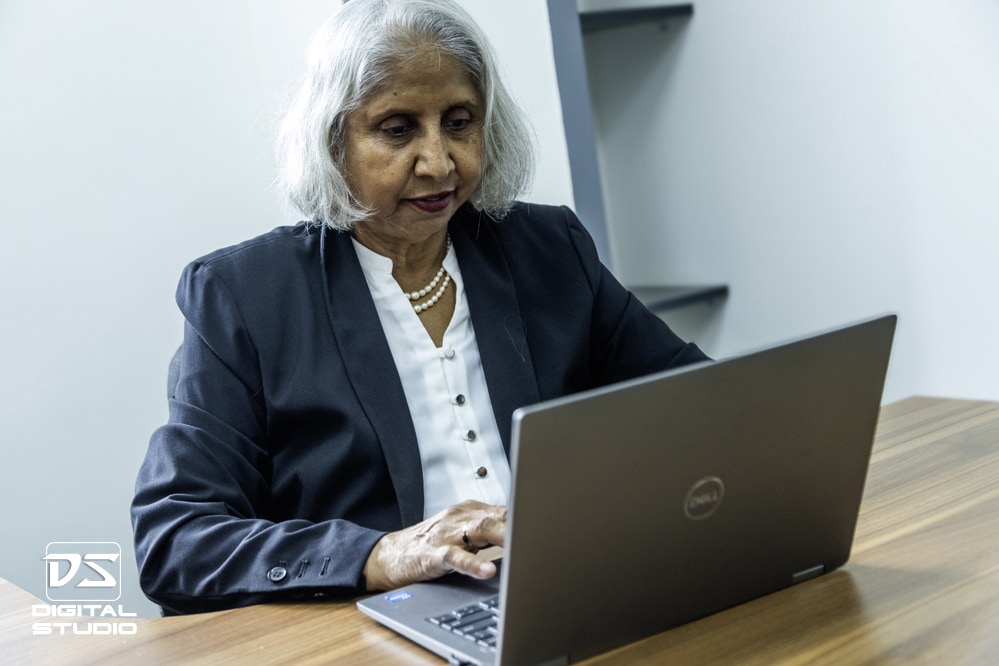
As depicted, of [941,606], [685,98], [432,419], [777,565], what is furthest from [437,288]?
[685,98]

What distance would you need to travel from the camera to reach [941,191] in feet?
8.02

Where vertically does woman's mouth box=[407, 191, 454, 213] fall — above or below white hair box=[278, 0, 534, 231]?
below

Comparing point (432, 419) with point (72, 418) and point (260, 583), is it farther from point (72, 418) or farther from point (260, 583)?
point (72, 418)

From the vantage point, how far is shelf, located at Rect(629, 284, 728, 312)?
113 inches

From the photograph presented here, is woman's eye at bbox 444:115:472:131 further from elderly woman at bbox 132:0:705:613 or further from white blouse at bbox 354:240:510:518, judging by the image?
white blouse at bbox 354:240:510:518

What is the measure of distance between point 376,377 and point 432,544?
0.38 m

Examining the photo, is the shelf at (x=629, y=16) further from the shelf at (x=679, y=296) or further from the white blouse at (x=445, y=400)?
the white blouse at (x=445, y=400)

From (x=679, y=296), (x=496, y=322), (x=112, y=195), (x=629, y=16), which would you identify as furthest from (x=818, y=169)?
(x=112, y=195)

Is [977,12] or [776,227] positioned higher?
[977,12]

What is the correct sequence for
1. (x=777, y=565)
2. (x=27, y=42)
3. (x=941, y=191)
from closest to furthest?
(x=777, y=565) → (x=27, y=42) → (x=941, y=191)

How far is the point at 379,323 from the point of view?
1463mm

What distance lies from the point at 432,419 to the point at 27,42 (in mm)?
1159

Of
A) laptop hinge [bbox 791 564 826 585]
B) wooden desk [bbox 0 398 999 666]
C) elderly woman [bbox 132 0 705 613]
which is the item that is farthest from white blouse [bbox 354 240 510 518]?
laptop hinge [bbox 791 564 826 585]

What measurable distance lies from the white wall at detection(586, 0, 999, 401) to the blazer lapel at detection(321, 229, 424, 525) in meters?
1.51
